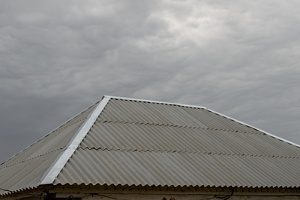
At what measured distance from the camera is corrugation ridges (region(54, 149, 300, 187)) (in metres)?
9.73

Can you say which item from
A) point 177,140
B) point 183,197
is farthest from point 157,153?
point 183,197

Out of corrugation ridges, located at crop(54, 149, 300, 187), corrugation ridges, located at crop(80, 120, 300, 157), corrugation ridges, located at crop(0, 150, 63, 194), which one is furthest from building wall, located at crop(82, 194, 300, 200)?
corrugation ridges, located at crop(80, 120, 300, 157)

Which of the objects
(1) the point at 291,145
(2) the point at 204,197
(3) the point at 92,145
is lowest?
(2) the point at 204,197

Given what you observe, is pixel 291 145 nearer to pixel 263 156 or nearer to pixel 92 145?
pixel 263 156

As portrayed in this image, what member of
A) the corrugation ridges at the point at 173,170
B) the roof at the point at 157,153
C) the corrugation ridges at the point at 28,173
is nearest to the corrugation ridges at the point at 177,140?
the roof at the point at 157,153

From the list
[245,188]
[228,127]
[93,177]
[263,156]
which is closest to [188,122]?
[228,127]

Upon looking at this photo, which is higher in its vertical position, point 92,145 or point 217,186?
point 92,145

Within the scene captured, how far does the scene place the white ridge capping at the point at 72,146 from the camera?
9.14m

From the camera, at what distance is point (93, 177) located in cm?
954

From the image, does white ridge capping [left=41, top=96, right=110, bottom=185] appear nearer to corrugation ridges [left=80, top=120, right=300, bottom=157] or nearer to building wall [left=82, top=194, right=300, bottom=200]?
corrugation ridges [left=80, top=120, right=300, bottom=157]

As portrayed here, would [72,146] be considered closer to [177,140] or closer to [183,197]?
[183,197]

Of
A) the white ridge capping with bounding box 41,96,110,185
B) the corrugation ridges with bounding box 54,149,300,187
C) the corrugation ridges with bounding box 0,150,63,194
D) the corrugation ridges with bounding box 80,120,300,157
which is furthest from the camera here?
the corrugation ridges with bounding box 80,120,300,157

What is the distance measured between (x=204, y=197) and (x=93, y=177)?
2.99 m

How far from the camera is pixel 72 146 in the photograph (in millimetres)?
10641
